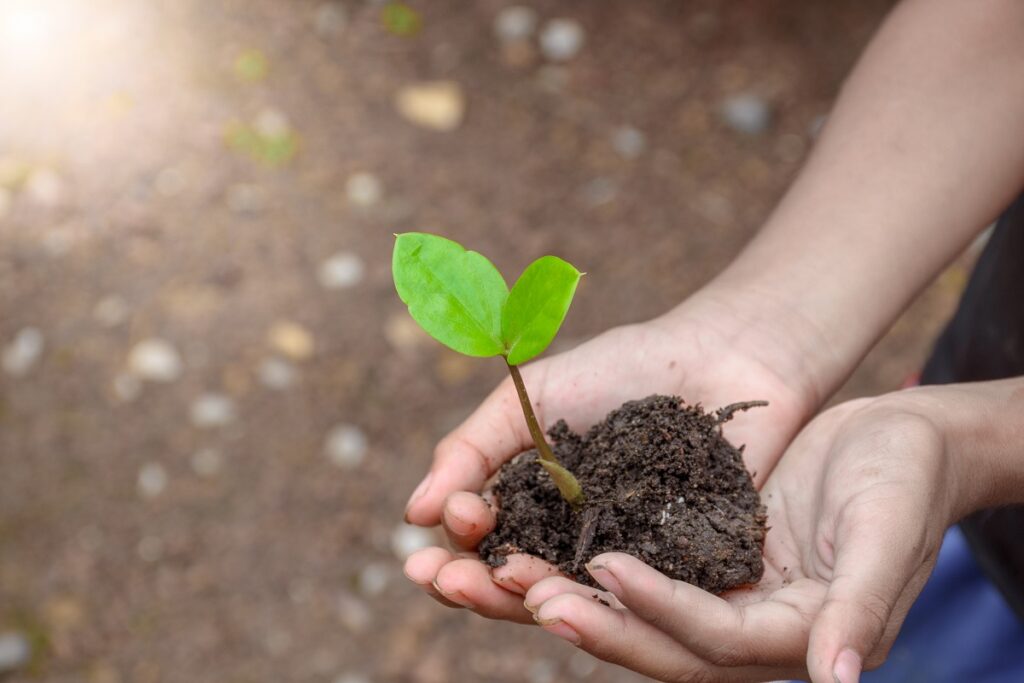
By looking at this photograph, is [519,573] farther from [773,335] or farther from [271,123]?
[271,123]

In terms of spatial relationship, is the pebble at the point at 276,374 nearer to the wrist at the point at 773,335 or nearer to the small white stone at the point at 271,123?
the small white stone at the point at 271,123

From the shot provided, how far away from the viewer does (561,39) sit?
2.60 metres

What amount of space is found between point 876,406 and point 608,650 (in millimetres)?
406

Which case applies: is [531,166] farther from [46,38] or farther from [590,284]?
[46,38]

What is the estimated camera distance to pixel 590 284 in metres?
2.26

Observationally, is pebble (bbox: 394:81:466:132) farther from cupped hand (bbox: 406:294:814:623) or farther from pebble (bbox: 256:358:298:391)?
cupped hand (bbox: 406:294:814:623)

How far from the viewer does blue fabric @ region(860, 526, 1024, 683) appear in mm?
1239

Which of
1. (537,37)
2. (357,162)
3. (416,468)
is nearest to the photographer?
(416,468)

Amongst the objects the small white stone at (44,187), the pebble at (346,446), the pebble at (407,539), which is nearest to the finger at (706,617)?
the pebble at (407,539)

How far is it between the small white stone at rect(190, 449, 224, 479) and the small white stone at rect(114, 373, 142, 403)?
0.21m

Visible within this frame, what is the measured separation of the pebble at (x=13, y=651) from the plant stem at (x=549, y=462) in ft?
4.28

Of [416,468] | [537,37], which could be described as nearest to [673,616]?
[416,468]

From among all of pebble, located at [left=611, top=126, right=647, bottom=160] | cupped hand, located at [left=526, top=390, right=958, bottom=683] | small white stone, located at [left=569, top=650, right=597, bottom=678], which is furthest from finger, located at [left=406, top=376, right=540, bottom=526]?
pebble, located at [left=611, top=126, right=647, bottom=160]

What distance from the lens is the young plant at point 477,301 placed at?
0.94 meters
